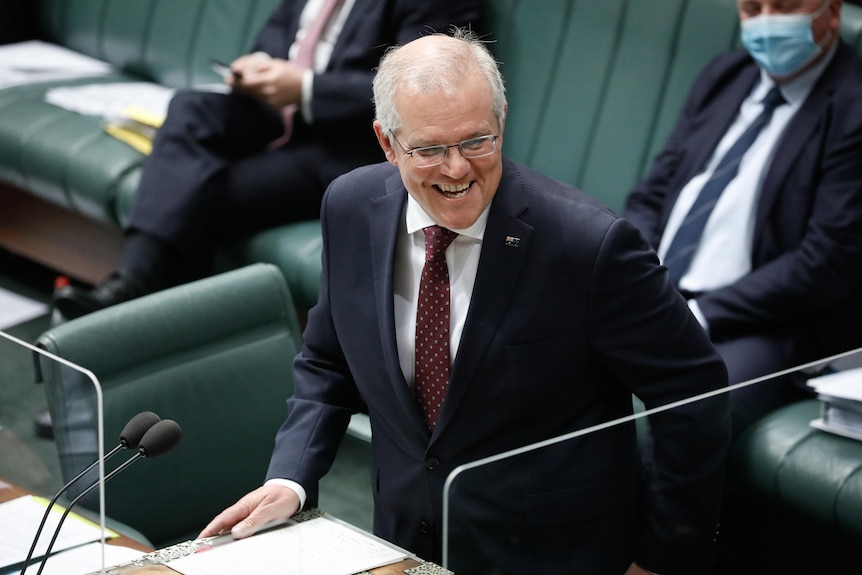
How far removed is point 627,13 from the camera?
348 cm

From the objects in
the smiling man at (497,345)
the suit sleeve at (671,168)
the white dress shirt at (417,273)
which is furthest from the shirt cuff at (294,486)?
the suit sleeve at (671,168)

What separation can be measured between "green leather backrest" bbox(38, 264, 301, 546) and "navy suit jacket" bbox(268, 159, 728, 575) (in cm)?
31

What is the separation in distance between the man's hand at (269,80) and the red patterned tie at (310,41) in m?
0.06

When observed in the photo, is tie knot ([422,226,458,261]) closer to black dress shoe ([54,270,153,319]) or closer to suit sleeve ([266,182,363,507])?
suit sleeve ([266,182,363,507])

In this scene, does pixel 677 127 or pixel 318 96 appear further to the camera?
pixel 318 96

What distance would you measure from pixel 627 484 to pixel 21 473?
884 millimetres

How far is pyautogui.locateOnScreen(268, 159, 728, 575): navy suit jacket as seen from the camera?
1.72 metres

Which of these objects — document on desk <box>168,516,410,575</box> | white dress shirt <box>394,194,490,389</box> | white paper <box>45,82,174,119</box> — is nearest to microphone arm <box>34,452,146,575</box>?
document on desk <box>168,516,410,575</box>

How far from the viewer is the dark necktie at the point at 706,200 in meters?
2.93

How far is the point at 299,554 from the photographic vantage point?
5.33ft

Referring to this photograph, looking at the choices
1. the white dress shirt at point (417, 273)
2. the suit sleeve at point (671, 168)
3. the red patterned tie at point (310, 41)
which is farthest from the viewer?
the red patterned tie at point (310, 41)

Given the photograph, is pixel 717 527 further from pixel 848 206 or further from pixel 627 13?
pixel 627 13

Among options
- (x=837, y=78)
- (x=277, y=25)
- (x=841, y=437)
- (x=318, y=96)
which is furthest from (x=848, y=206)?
(x=277, y=25)

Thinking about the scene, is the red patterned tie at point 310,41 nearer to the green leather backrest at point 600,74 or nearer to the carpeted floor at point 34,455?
the green leather backrest at point 600,74
